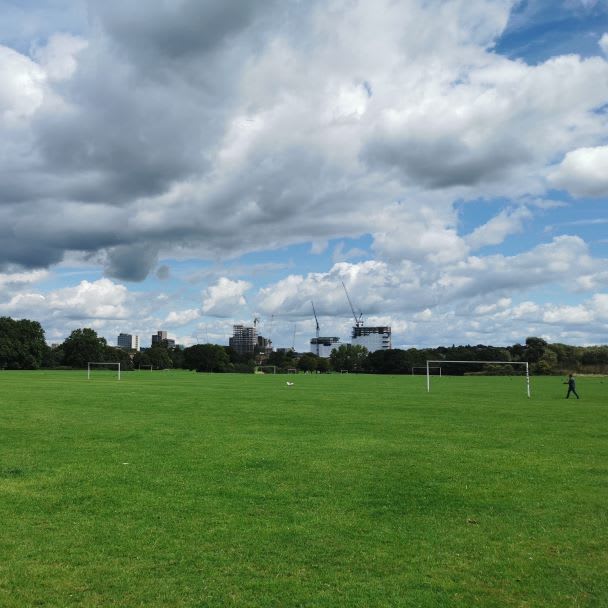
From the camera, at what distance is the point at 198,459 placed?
618 inches

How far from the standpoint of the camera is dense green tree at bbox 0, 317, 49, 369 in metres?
136

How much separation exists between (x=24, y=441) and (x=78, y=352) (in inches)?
5940

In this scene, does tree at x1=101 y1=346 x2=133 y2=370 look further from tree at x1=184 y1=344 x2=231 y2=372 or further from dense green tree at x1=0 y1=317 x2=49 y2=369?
dense green tree at x1=0 y1=317 x2=49 y2=369

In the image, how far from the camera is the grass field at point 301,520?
7.21 meters

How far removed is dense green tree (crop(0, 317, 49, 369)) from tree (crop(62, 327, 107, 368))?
1541 cm

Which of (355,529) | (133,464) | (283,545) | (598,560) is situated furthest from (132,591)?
(133,464)

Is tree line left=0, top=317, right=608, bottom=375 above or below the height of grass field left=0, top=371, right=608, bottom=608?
above

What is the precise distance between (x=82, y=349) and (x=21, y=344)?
23359mm

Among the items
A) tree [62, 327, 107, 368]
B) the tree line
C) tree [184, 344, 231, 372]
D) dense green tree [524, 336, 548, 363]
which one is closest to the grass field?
the tree line

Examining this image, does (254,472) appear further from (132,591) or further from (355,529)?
(132,591)

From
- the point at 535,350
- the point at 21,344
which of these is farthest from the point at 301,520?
the point at 535,350

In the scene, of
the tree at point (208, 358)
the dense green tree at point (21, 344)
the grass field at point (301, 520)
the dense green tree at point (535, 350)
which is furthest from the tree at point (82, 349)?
the grass field at point (301, 520)

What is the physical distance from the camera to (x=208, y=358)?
182875 mm

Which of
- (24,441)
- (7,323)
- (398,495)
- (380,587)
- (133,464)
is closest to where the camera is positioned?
(380,587)
